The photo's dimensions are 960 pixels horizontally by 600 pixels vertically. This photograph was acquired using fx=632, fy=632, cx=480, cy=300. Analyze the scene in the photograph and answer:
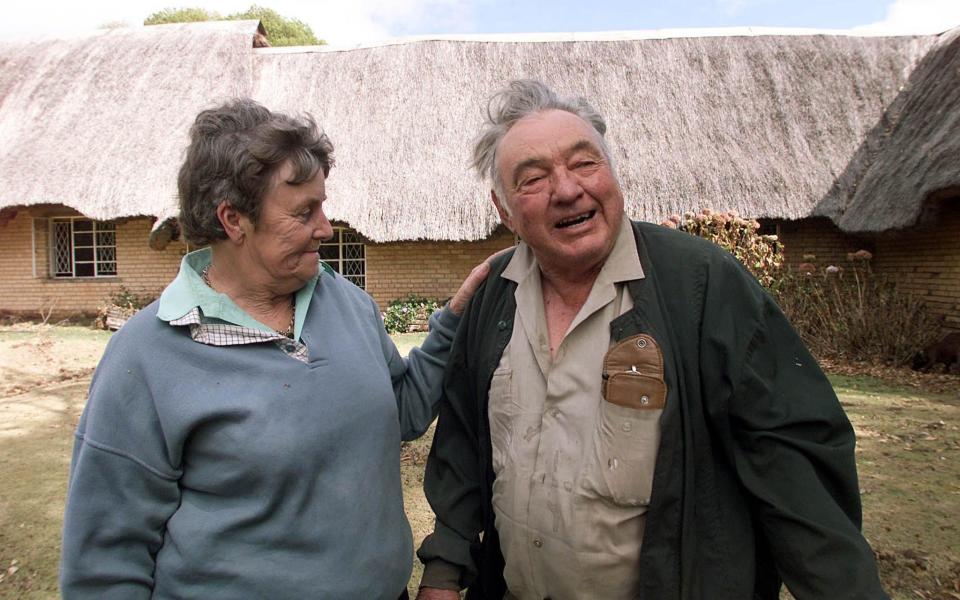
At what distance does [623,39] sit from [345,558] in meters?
13.8

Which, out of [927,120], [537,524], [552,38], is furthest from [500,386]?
[552,38]

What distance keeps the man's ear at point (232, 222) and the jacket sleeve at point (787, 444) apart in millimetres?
1086

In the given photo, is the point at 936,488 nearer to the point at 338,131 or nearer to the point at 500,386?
the point at 500,386

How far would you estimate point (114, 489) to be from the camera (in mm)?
1321

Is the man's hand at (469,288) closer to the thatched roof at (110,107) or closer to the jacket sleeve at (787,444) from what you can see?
the jacket sleeve at (787,444)

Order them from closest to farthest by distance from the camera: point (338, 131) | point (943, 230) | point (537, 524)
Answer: point (537, 524), point (943, 230), point (338, 131)

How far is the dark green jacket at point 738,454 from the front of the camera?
1.28 m

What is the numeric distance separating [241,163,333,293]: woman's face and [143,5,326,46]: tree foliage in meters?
28.1

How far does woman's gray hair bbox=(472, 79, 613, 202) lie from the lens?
1.64 metres

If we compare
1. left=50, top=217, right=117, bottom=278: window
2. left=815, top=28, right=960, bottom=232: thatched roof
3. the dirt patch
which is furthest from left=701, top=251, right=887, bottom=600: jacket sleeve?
left=50, top=217, right=117, bottom=278: window

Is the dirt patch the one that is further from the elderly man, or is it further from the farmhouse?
the elderly man

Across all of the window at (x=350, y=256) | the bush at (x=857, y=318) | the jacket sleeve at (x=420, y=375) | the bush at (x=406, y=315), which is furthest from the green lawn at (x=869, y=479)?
the window at (x=350, y=256)

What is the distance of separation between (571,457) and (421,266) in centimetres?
1061

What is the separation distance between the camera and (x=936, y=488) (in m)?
3.81
